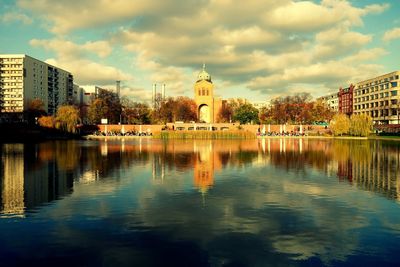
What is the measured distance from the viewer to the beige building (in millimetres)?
118250

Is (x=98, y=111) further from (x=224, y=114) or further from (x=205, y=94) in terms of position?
(x=224, y=114)

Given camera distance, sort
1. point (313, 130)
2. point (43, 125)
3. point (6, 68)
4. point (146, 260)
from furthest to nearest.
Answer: point (6, 68)
point (313, 130)
point (43, 125)
point (146, 260)

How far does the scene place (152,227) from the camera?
47.4 feet

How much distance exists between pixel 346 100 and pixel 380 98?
29.9 metres

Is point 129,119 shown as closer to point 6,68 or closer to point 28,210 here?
point 6,68

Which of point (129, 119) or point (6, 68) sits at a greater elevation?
point (6, 68)

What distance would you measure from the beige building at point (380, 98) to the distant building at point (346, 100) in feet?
12.3

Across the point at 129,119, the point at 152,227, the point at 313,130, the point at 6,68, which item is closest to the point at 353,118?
the point at 313,130

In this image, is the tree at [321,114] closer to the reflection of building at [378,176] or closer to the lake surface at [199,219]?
the reflection of building at [378,176]

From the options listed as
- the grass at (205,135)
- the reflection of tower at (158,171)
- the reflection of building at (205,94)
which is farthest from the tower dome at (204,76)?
the reflection of tower at (158,171)

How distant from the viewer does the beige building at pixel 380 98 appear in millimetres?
118250

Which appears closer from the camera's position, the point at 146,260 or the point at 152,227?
the point at 146,260

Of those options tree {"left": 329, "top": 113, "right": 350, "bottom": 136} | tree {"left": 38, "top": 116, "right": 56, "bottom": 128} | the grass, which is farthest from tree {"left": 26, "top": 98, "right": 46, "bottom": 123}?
tree {"left": 329, "top": 113, "right": 350, "bottom": 136}

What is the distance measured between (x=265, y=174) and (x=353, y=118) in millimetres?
71787
